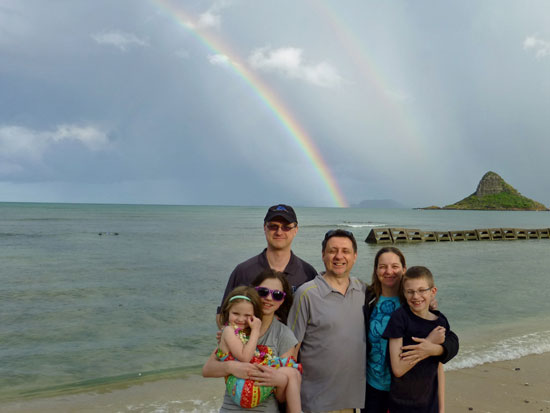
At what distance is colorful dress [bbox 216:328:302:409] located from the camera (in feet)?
9.45

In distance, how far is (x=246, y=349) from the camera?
2.89m

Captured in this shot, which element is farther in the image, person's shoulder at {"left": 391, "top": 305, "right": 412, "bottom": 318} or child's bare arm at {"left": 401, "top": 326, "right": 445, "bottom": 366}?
person's shoulder at {"left": 391, "top": 305, "right": 412, "bottom": 318}

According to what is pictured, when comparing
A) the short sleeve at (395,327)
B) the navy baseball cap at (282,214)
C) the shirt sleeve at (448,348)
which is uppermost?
the navy baseball cap at (282,214)

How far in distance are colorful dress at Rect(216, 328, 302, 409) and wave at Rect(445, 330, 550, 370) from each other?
19.4 ft

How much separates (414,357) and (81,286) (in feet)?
55.2

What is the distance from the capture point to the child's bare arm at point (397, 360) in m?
3.14

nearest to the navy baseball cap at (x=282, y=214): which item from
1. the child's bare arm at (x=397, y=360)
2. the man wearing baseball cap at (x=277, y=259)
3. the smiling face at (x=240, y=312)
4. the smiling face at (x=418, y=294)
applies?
the man wearing baseball cap at (x=277, y=259)

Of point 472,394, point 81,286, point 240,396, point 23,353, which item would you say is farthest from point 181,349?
point 81,286

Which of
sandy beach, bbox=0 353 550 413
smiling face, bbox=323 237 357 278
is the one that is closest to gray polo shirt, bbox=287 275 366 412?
smiling face, bbox=323 237 357 278

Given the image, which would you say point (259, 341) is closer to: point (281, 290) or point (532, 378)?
point (281, 290)

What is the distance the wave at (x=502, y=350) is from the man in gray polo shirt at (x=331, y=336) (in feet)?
17.1

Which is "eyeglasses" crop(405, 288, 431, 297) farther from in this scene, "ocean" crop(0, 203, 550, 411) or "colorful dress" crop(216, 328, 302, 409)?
"ocean" crop(0, 203, 550, 411)

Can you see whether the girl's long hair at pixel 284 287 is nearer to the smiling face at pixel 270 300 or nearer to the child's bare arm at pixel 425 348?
the smiling face at pixel 270 300

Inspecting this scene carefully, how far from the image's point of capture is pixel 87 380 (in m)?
7.70
